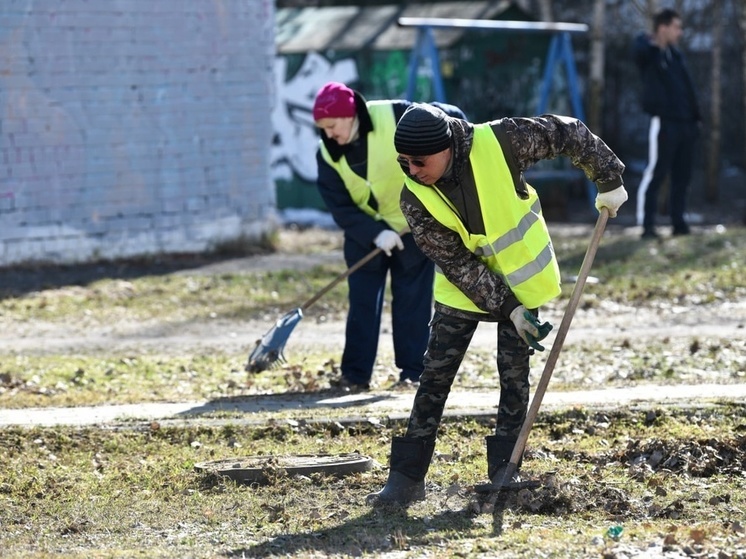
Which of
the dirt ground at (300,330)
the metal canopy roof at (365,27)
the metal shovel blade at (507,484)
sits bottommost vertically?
the dirt ground at (300,330)

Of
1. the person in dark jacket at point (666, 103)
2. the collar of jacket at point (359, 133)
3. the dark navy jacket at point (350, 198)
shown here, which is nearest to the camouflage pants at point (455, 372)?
the dark navy jacket at point (350, 198)

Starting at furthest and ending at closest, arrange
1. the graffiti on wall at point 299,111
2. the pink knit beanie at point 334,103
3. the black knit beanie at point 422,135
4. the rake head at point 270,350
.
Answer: the graffiti on wall at point 299,111
the rake head at point 270,350
the pink knit beanie at point 334,103
the black knit beanie at point 422,135

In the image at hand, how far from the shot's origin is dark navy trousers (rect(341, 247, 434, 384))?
Result: 8.05 meters

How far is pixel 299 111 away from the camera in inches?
727

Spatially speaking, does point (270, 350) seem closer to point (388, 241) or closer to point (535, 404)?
point (388, 241)

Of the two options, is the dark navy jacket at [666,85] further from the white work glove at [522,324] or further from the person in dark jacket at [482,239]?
the white work glove at [522,324]

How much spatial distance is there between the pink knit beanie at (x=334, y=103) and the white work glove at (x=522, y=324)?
8.35 ft

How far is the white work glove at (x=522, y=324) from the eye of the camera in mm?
5426

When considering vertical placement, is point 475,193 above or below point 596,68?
above

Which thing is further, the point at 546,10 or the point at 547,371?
the point at 546,10

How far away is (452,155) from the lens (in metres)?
5.34

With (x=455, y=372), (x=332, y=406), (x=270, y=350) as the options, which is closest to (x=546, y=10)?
(x=270, y=350)

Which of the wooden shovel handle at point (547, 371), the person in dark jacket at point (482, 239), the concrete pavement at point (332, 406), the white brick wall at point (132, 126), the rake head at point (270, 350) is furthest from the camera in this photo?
the white brick wall at point (132, 126)

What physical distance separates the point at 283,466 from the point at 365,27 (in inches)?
531
